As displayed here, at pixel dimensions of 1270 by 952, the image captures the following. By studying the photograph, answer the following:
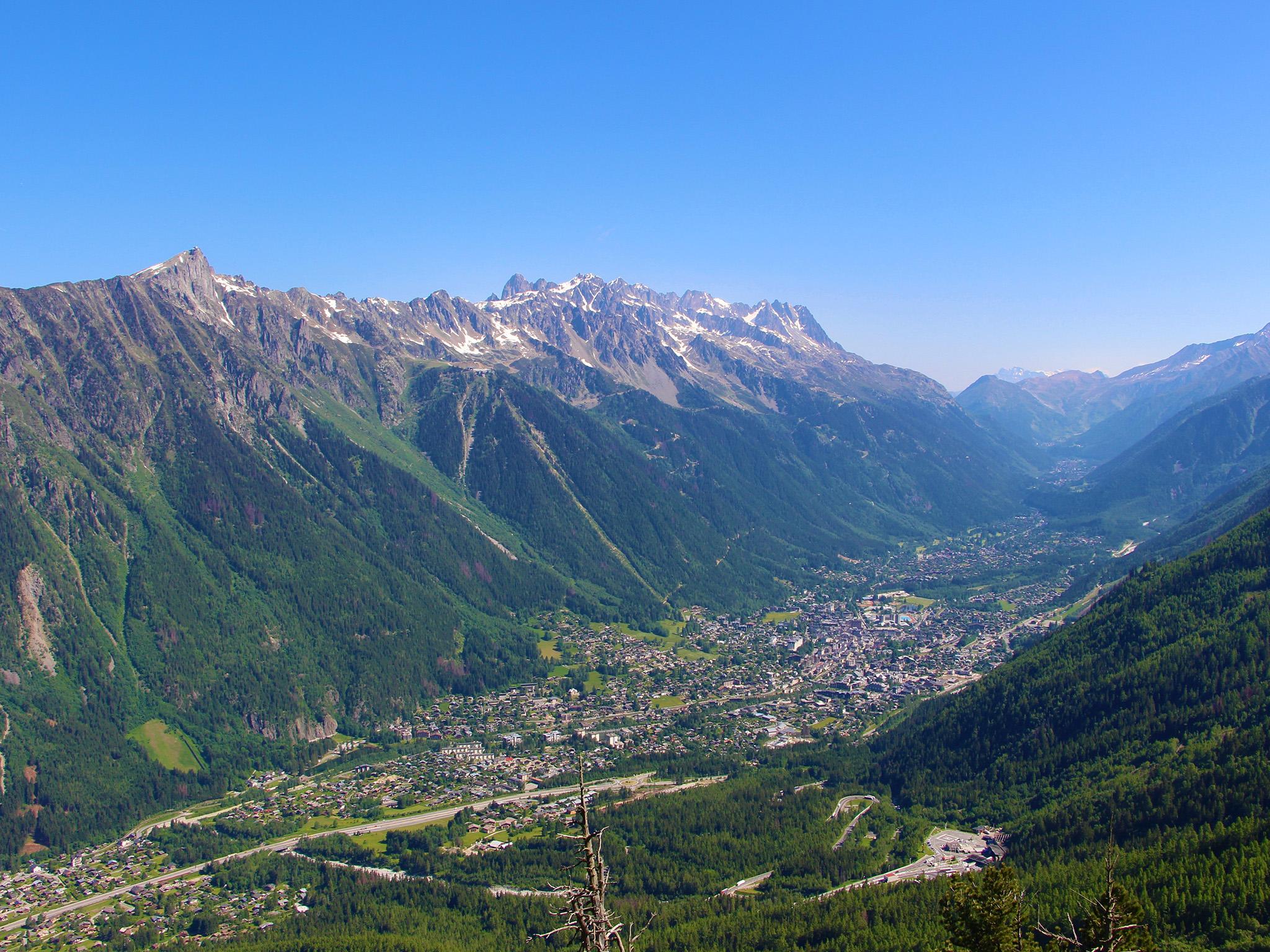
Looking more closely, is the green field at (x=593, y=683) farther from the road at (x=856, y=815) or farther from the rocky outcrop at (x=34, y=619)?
the rocky outcrop at (x=34, y=619)

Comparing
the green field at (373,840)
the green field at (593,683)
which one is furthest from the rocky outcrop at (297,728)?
the green field at (593,683)

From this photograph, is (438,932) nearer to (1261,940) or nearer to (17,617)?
(1261,940)

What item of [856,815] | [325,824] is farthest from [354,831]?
[856,815]

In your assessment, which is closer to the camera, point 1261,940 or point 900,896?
point 1261,940

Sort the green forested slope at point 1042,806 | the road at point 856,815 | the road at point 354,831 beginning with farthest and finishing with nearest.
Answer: the road at point 856,815
the road at point 354,831
the green forested slope at point 1042,806

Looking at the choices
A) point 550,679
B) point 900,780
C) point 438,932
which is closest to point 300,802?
point 438,932

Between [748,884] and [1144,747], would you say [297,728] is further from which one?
[1144,747]

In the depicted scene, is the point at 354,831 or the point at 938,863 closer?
the point at 938,863
